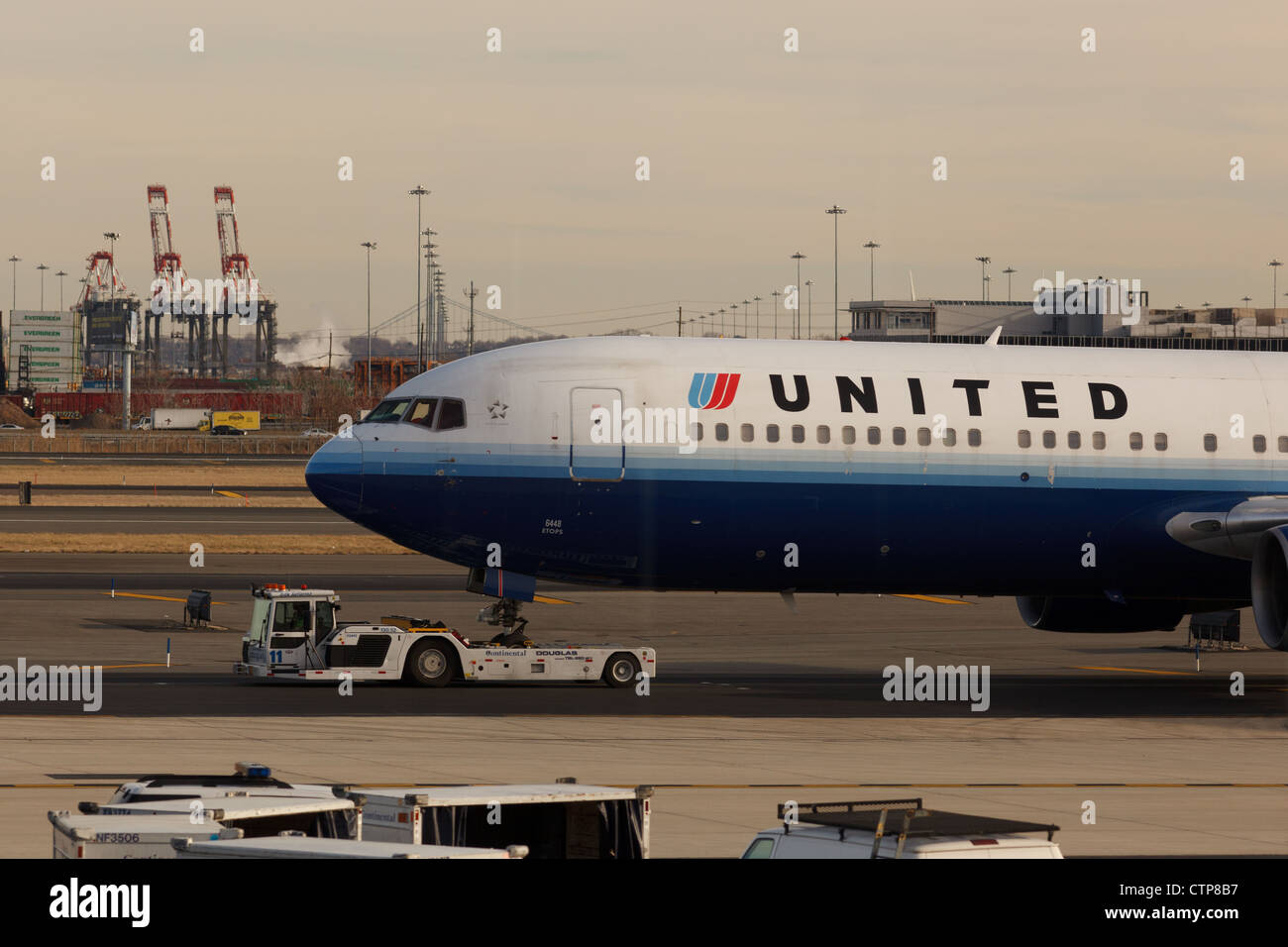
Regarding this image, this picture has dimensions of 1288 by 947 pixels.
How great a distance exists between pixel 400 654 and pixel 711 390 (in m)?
9.14

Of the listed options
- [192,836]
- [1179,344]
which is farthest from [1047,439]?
[1179,344]

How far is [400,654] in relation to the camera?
119 ft

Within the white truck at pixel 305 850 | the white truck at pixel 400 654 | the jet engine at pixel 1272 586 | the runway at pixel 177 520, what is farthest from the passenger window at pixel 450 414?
the runway at pixel 177 520

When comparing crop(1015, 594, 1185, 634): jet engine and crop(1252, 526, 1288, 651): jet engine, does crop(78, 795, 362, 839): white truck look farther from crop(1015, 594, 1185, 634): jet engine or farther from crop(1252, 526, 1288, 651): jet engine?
crop(1015, 594, 1185, 634): jet engine

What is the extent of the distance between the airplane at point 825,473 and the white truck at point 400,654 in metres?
2.14

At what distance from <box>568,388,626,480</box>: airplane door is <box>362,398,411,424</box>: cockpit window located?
3775 mm

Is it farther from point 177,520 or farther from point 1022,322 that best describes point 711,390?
point 1022,322

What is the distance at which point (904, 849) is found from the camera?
12062 mm

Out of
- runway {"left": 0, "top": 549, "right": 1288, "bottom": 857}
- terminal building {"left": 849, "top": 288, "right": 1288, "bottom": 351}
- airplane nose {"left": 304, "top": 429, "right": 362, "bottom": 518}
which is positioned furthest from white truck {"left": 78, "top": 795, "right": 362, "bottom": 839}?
terminal building {"left": 849, "top": 288, "right": 1288, "bottom": 351}

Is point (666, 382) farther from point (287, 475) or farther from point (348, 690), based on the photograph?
point (287, 475)

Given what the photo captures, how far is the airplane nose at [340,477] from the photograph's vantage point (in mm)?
33844

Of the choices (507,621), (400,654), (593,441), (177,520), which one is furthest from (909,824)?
(177,520)

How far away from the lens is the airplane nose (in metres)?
33.8
